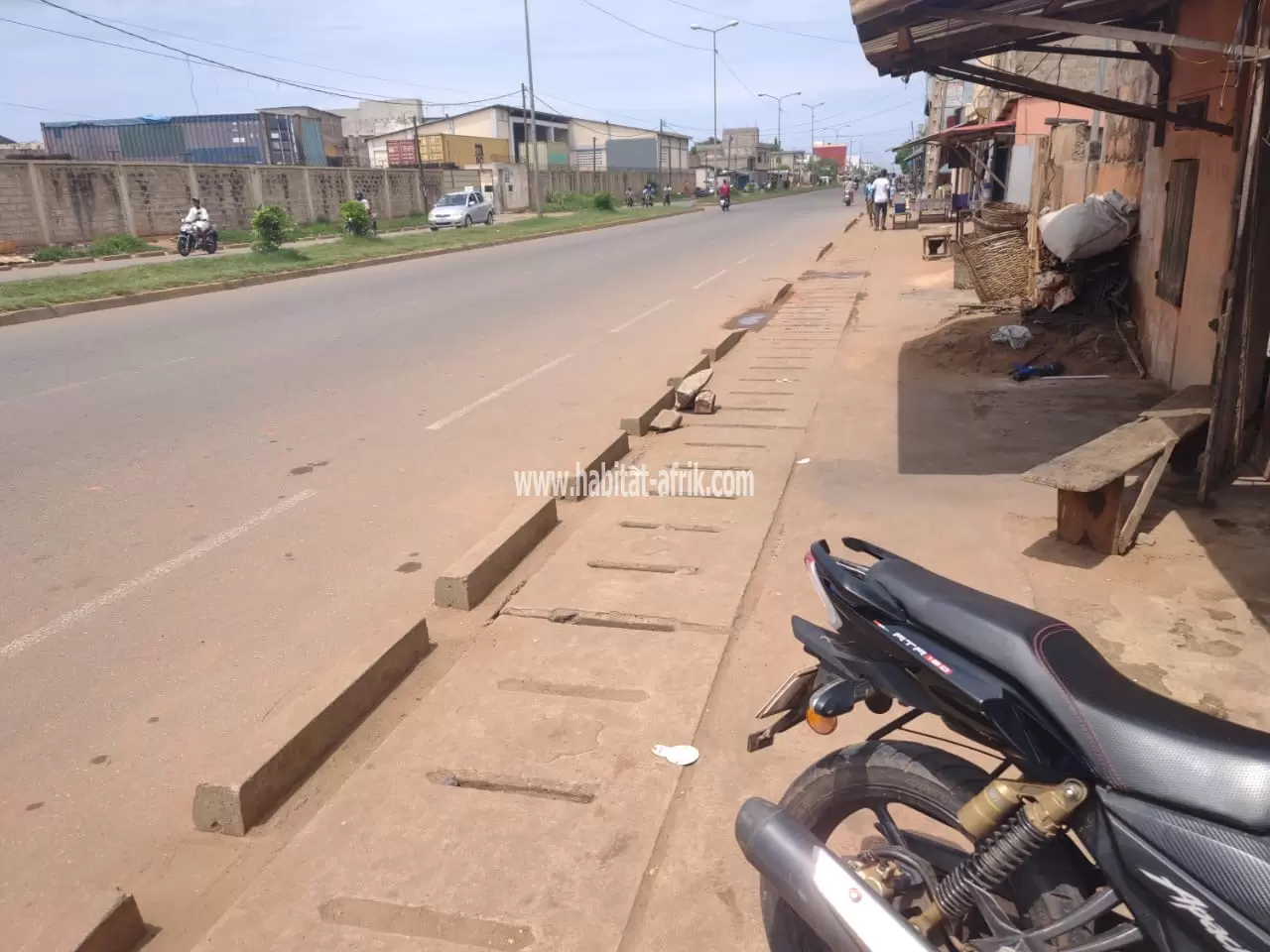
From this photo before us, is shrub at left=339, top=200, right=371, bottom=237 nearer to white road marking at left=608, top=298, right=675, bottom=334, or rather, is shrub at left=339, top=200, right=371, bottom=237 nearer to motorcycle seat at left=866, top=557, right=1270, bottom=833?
white road marking at left=608, top=298, right=675, bottom=334

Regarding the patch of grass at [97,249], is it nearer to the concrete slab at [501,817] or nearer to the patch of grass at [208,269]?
the patch of grass at [208,269]

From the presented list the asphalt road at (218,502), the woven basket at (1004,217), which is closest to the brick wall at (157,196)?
the asphalt road at (218,502)

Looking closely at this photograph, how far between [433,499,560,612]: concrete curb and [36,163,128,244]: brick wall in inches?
1008

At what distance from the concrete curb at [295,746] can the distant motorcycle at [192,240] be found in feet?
76.7

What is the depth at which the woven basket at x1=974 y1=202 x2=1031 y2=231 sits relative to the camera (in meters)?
12.5

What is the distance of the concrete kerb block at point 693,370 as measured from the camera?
8312mm

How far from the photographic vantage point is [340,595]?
4543 mm

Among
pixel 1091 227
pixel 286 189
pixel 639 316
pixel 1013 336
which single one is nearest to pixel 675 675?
pixel 1013 336

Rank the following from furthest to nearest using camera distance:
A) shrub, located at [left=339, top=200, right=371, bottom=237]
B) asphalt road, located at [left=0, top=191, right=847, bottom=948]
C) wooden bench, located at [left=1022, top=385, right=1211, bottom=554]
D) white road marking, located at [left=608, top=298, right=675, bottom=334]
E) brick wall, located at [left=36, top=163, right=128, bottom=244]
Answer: shrub, located at [left=339, top=200, right=371, bottom=237], brick wall, located at [left=36, top=163, right=128, bottom=244], white road marking, located at [left=608, top=298, right=675, bottom=334], wooden bench, located at [left=1022, top=385, right=1211, bottom=554], asphalt road, located at [left=0, top=191, right=847, bottom=948]

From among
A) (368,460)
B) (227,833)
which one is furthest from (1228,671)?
(368,460)

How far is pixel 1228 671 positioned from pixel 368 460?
525 cm

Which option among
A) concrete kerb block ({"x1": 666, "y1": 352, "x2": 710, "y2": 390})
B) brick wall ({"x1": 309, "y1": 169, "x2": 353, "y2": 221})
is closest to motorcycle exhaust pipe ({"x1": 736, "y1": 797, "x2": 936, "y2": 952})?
concrete kerb block ({"x1": 666, "y1": 352, "x2": 710, "y2": 390})

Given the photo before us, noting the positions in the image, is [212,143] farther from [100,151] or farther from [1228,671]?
[1228,671]

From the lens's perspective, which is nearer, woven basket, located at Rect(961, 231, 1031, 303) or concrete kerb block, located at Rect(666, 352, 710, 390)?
concrete kerb block, located at Rect(666, 352, 710, 390)
